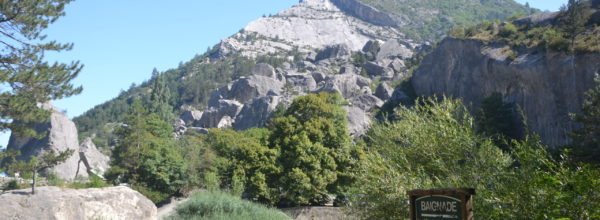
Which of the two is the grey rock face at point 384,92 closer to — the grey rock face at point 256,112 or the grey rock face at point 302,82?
the grey rock face at point 256,112

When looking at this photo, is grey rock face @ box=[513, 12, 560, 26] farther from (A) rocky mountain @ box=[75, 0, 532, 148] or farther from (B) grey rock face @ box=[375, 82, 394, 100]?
(B) grey rock face @ box=[375, 82, 394, 100]

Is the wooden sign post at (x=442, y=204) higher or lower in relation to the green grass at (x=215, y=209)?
higher

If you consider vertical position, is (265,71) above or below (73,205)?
above

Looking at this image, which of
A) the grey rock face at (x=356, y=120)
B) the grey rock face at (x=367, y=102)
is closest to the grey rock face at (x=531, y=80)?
the grey rock face at (x=356, y=120)

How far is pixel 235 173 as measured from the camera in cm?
3153

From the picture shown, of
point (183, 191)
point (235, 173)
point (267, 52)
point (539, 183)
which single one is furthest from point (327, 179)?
point (267, 52)

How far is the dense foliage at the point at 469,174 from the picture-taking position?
6879mm

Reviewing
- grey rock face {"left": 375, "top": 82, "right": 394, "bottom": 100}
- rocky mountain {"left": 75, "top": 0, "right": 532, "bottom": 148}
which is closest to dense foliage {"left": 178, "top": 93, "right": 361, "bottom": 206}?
rocky mountain {"left": 75, "top": 0, "right": 532, "bottom": 148}

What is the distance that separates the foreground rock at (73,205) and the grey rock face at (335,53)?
138 meters

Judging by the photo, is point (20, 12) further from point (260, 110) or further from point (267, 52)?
point (267, 52)

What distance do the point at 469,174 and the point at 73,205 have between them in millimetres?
13034

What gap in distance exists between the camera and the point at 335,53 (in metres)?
156

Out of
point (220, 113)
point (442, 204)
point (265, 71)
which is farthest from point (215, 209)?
point (265, 71)

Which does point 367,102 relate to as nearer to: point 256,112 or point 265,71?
point 256,112
